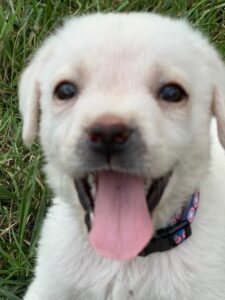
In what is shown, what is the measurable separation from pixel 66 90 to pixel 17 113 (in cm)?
205

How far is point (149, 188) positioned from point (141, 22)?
0.69 metres

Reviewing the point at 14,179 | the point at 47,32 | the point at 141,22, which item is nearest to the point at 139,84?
the point at 141,22

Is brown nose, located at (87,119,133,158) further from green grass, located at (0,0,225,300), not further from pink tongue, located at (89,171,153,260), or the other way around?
green grass, located at (0,0,225,300)

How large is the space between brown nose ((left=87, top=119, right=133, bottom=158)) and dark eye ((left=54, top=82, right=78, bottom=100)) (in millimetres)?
350

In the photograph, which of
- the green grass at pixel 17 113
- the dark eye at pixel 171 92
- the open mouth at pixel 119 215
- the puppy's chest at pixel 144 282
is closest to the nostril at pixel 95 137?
the open mouth at pixel 119 215

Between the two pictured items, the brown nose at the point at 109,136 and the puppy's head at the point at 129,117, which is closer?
the brown nose at the point at 109,136

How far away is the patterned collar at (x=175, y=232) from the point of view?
3.45m

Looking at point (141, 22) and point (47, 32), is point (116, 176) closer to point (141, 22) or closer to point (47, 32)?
point (141, 22)

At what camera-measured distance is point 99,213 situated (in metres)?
3.16

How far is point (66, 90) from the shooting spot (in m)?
3.23

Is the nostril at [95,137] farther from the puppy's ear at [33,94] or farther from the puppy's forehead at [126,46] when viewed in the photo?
the puppy's ear at [33,94]

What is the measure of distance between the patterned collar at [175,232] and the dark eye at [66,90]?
72 cm

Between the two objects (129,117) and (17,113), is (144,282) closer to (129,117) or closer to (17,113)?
(129,117)

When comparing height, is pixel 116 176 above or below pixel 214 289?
above
